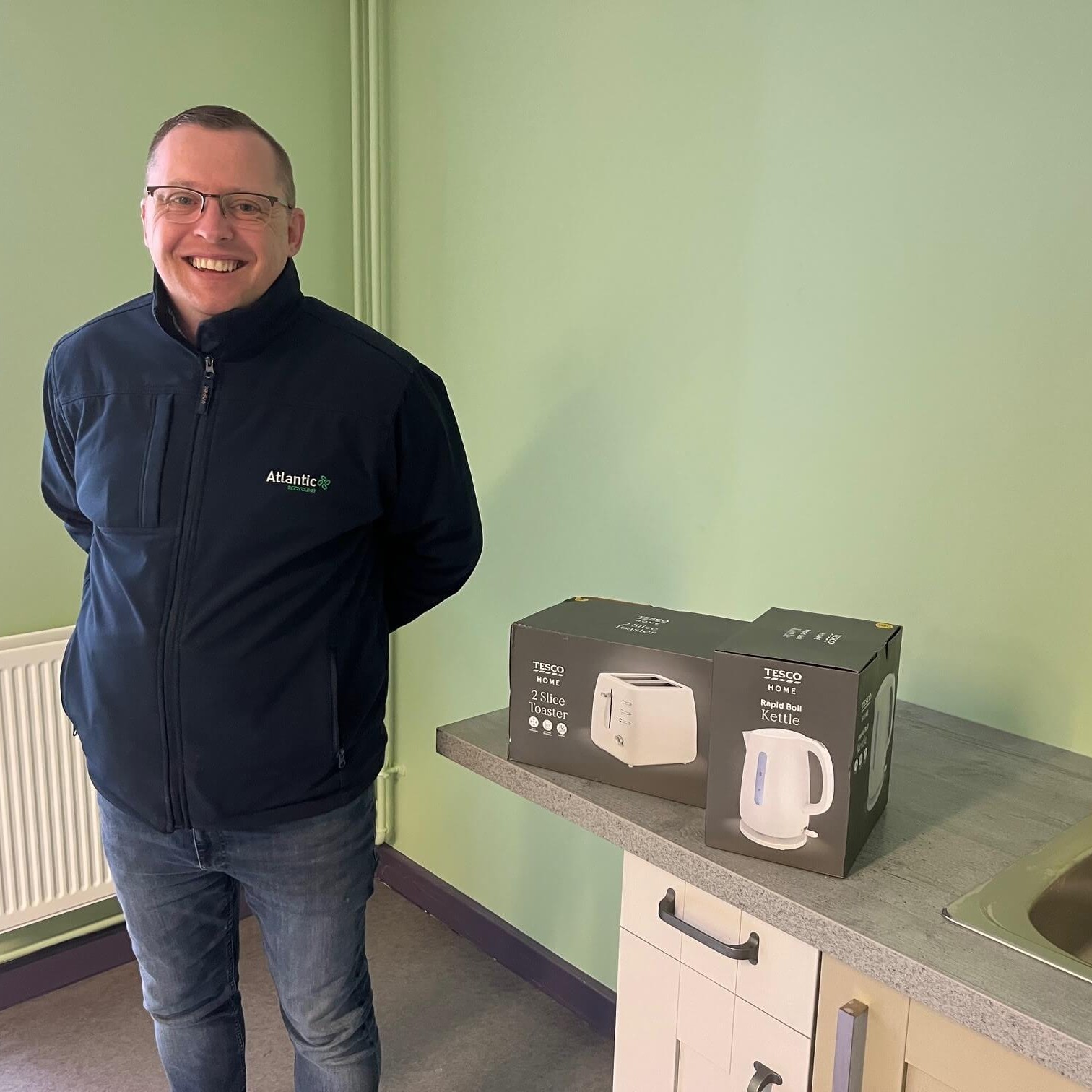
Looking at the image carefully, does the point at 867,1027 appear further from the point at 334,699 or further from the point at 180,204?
the point at 180,204

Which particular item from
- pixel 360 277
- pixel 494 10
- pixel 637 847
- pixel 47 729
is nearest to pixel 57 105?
pixel 360 277

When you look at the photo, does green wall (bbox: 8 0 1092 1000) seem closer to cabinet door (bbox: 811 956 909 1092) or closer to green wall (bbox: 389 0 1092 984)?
green wall (bbox: 389 0 1092 984)

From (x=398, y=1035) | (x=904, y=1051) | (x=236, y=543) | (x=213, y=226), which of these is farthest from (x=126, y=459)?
(x=398, y=1035)

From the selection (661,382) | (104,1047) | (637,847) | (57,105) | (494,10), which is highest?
(494,10)

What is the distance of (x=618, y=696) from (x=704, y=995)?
34 centimetres

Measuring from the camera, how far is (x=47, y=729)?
204cm

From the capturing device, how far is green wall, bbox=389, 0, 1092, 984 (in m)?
1.34

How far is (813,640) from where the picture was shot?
1067mm

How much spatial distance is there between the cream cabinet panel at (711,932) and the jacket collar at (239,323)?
87cm

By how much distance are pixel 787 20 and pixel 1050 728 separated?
1.13 metres

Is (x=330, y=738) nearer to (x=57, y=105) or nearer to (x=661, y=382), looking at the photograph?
(x=661, y=382)

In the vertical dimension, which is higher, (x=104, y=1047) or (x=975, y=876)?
(x=975, y=876)

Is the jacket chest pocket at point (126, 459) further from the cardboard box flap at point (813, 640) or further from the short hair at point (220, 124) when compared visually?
the cardboard box flap at point (813, 640)

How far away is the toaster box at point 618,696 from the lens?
3.76ft
